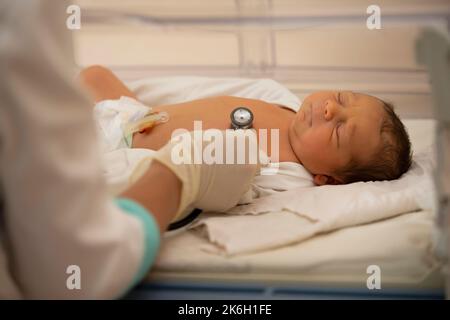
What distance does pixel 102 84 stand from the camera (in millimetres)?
1331

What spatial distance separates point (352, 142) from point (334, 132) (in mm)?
41

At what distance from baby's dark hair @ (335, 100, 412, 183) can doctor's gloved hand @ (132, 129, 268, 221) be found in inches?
10.1

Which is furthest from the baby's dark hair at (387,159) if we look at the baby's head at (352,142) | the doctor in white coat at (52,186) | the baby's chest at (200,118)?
the doctor in white coat at (52,186)

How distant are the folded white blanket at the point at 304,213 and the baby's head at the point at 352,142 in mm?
75

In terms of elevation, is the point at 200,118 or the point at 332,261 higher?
the point at 200,118

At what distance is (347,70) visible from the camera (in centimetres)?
149

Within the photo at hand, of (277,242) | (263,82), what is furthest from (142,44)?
(277,242)

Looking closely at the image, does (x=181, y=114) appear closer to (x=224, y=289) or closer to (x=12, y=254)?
(x=224, y=289)

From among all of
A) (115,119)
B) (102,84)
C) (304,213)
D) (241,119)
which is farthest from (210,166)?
(102,84)

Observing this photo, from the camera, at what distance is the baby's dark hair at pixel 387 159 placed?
3.50 feet

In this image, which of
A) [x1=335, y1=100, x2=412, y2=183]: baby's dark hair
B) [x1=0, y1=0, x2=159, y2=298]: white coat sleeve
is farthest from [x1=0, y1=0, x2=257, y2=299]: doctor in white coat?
[x1=335, y1=100, x2=412, y2=183]: baby's dark hair

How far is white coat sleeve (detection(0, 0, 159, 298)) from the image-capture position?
52 centimetres

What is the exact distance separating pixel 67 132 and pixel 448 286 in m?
0.49

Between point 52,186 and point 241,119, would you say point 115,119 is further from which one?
point 52,186
